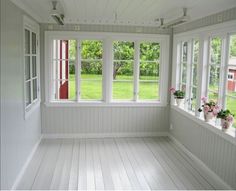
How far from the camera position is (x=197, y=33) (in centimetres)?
473

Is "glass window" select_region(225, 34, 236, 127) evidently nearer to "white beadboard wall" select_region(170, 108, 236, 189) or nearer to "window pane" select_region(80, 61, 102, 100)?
"white beadboard wall" select_region(170, 108, 236, 189)

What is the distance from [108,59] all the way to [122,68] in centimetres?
38

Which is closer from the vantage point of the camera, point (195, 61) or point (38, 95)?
point (195, 61)

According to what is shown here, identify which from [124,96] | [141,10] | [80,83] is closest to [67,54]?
[80,83]

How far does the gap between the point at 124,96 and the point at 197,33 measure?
218cm

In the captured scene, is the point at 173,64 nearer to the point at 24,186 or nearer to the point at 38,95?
the point at 38,95

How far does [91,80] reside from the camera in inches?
236

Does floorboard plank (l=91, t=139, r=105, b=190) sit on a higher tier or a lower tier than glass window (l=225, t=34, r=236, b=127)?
lower

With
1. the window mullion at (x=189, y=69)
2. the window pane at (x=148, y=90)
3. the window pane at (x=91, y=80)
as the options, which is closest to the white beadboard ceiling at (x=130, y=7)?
the window mullion at (x=189, y=69)

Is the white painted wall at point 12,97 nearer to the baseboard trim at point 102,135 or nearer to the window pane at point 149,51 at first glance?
the baseboard trim at point 102,135

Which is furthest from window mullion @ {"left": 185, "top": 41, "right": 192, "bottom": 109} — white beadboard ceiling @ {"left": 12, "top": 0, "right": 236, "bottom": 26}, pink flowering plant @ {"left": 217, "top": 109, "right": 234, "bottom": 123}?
pink flowering plant @ {"left": 217, "top": 109, "right": 234, "bottom": 123}

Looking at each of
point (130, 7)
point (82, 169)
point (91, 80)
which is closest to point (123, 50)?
point (91, 80)

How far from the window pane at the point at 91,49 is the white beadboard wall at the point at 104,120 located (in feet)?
3.70

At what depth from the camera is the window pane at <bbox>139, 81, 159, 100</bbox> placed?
244 inches
